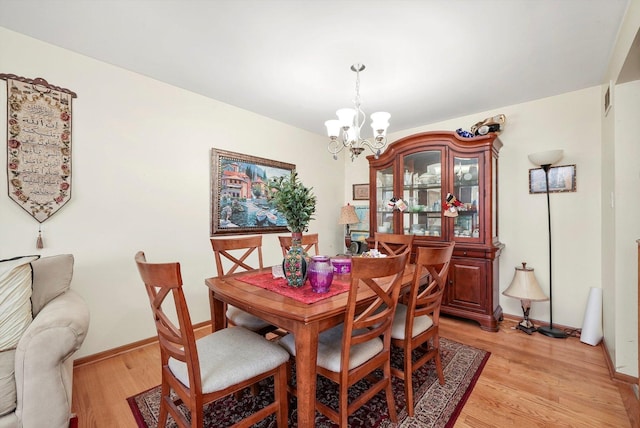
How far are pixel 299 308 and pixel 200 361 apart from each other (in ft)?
1.67

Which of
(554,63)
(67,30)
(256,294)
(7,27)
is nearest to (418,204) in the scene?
(554,63)

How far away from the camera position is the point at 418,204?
3316 millimetres

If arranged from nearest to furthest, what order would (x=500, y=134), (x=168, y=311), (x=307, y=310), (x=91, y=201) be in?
1. (x=307, y=310)
2. (x=91, y=201)
3. (x=168, y=311)
4. (x=500, y=134)

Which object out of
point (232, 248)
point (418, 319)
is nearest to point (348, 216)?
point (232, 248)

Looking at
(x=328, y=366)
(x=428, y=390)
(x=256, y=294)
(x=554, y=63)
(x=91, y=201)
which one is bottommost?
(x=428, y=390)

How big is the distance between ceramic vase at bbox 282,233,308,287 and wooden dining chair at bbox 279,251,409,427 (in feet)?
1.10

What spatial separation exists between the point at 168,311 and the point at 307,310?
6.65 ft

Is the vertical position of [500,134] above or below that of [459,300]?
above

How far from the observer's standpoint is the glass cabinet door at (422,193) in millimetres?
3141

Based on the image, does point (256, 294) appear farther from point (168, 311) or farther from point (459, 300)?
point (459, 300)

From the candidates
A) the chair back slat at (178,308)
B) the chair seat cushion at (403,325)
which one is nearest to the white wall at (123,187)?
the chair back slat at (178,308)

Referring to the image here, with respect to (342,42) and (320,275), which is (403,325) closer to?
(320,275)

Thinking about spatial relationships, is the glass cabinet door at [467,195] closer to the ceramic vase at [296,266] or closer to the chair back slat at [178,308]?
the ceramic vase at [296,266]

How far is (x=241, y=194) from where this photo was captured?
3.14m
